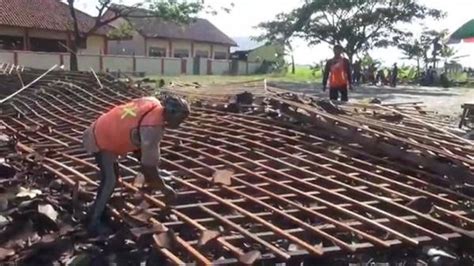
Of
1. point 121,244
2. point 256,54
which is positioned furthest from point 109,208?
point 256,54

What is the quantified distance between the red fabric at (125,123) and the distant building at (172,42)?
28.8m

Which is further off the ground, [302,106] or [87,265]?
[302,106]

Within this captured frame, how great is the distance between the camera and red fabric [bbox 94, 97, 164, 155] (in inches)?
142

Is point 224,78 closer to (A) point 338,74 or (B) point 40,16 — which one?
(B) point 40,16

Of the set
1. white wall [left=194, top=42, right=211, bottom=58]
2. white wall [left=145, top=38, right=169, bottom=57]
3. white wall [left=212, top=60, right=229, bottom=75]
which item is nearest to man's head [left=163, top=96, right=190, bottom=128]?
white wall [left=212, top=60, right=229, bottom=75]

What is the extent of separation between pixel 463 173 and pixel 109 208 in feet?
8.74

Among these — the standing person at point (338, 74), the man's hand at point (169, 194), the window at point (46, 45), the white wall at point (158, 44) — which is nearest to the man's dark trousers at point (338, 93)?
the standing person at point (338, 74)

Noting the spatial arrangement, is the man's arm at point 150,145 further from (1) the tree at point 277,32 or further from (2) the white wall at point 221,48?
(2) the white wall at point 221,48

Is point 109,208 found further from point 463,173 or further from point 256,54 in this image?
point 256,54

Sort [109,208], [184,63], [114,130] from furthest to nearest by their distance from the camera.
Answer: [184,63] → [109,208] → [114,130]

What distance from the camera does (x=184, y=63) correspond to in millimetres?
32156

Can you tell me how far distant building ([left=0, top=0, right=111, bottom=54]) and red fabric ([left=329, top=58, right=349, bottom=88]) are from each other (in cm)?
1803

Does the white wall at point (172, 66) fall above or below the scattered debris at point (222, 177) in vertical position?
below

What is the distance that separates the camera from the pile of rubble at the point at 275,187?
3527mm
